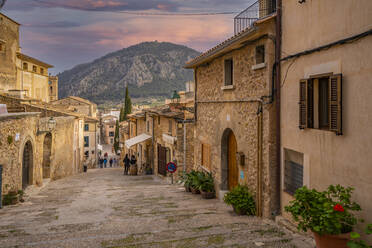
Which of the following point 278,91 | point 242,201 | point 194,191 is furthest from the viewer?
point 194,191

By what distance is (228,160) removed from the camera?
11.5 meters

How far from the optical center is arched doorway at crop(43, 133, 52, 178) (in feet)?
63.1

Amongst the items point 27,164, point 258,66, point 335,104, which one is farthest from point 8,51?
point 335,104

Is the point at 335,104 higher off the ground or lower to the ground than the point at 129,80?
lower

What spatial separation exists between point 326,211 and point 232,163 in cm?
648

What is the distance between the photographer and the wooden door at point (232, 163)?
11039mm

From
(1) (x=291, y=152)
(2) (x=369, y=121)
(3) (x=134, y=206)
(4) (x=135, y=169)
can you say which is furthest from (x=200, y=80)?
(4) (x=135, y=169)

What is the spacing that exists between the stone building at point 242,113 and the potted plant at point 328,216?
2879 mm

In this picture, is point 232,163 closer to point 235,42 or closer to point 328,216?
point 235,42

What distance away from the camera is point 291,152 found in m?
7.72

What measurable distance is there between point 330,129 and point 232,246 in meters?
2.74

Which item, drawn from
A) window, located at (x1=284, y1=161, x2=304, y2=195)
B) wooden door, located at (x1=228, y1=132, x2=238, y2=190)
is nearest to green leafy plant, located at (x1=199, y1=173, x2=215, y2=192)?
wooden door, located at (x1=228, y1=132, x2=238, y2=190)

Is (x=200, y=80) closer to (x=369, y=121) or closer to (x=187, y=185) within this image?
(x=187, y=185)

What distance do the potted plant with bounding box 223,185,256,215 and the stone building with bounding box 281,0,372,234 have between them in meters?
1.09
